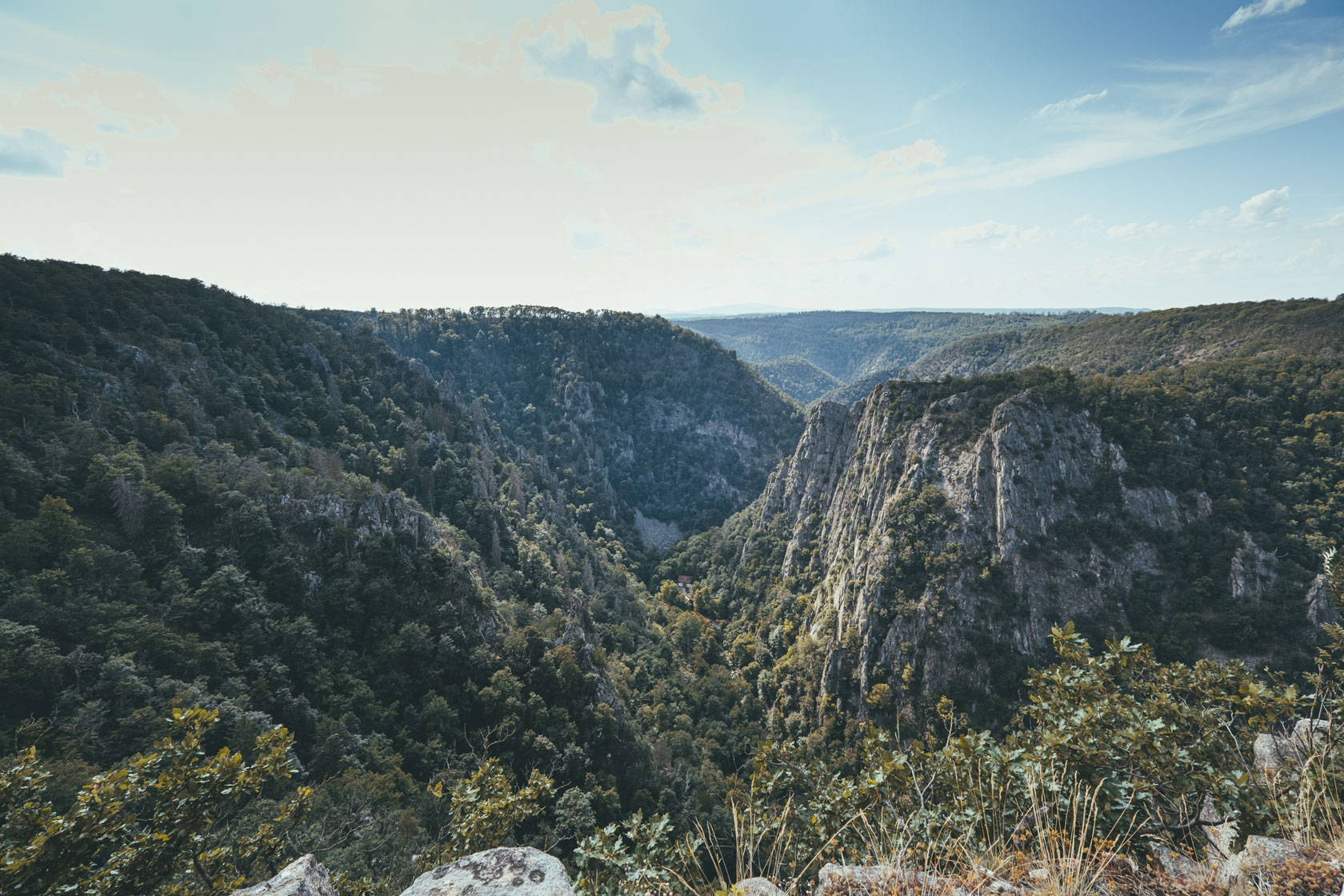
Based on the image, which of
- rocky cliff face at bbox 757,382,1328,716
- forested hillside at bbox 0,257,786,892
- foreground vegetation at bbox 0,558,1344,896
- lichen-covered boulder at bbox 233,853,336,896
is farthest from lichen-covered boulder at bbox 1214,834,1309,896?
rocky cliff face at bbox 757,382,1328,716

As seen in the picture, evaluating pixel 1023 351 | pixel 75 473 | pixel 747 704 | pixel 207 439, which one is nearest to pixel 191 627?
pixel 75 473

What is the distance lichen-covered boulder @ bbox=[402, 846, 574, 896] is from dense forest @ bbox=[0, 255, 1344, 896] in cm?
80

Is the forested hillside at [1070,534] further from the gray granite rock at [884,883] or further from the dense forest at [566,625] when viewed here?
the gray granite rock at [884,883]

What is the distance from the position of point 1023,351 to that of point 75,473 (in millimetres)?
240012

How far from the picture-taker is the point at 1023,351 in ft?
620

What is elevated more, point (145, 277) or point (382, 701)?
point (145, 277)

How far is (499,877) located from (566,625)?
201ft

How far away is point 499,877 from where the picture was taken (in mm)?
9844

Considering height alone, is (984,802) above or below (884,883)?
above

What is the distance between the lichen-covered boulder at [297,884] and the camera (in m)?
9.89

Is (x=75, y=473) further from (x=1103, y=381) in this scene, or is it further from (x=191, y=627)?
(x=1103, y=381)

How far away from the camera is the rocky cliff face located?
63.4 meters

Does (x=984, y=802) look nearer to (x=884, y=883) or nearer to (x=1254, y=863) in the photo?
(x=884, y=883)

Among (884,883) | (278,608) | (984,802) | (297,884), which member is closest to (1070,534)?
(984,802)
